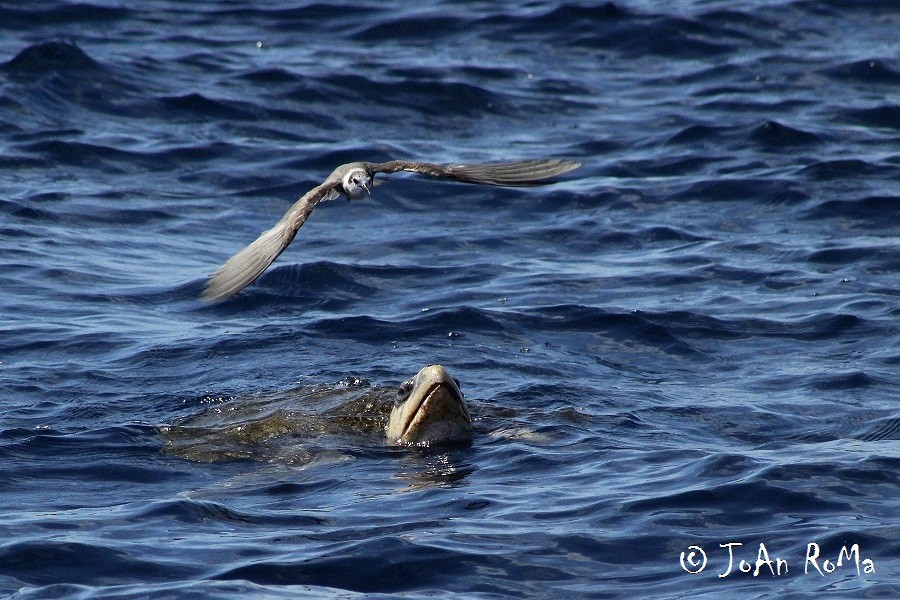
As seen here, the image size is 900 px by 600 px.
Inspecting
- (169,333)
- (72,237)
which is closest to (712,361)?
(169,333)

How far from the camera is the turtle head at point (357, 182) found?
7602mm

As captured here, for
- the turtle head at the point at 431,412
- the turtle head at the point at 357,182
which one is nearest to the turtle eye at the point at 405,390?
the turtle head at the point at 431,412

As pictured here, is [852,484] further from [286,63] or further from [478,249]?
[286,63]

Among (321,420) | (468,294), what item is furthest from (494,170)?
(468,294)

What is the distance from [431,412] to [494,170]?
142 cm

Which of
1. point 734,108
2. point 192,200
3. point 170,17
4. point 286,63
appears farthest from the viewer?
point 170,17

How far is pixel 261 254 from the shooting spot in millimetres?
7602

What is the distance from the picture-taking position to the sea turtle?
26.0 feet

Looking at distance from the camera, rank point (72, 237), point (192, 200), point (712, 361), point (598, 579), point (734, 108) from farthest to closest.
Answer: point (734, 108) < point (192, 200) < point (72, 237) < point (712, 361) < point (598, 579)

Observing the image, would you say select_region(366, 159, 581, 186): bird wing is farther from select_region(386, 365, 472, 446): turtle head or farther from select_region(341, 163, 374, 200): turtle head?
select_region(386, 365, 472, 446): turtle head

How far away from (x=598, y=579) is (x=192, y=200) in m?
8.29

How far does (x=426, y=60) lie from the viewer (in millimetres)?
17172
